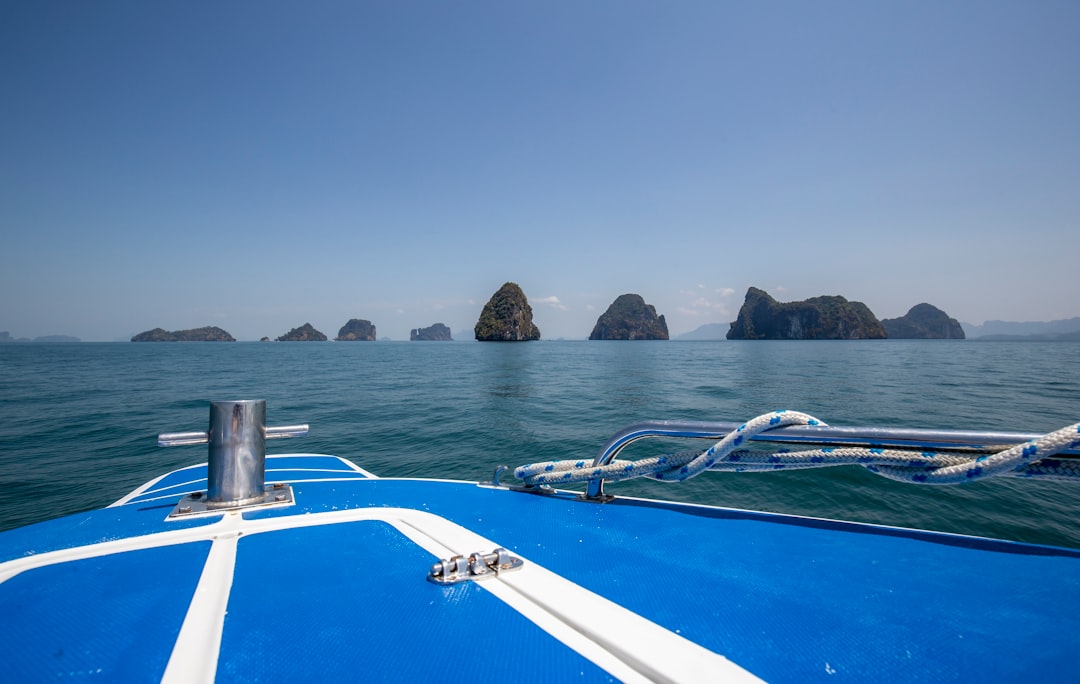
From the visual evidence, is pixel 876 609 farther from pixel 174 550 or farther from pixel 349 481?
pixel 349 481

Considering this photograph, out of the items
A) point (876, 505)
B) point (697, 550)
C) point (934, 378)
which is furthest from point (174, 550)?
point (934, 378)

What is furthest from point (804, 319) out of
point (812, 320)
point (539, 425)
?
point (539, 425)

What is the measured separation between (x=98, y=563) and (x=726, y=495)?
6074 mm

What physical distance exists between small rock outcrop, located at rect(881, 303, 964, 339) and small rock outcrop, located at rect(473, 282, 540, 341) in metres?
139

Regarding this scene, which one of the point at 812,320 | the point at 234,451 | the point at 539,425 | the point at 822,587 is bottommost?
the point at 539,425

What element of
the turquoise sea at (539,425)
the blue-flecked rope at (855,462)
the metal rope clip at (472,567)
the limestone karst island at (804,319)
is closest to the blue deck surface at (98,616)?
the metal rope clip at (472,567)

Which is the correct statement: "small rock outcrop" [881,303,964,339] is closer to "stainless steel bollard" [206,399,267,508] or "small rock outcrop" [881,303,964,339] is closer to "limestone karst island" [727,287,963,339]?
"limestone karst island" [727,287,963,339]

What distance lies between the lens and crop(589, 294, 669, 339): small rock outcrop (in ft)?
541

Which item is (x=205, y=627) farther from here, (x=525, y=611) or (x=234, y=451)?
(x=234, y=451)

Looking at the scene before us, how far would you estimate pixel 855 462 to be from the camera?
1.84m

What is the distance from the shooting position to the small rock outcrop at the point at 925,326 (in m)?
164

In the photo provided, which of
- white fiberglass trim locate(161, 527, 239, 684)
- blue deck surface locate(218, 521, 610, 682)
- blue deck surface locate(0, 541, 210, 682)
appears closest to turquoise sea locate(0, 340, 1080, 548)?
blue deck surface locate(218, 521, 610, 682)

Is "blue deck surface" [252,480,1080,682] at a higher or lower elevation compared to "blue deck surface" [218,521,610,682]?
lower

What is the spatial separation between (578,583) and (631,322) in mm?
167490
